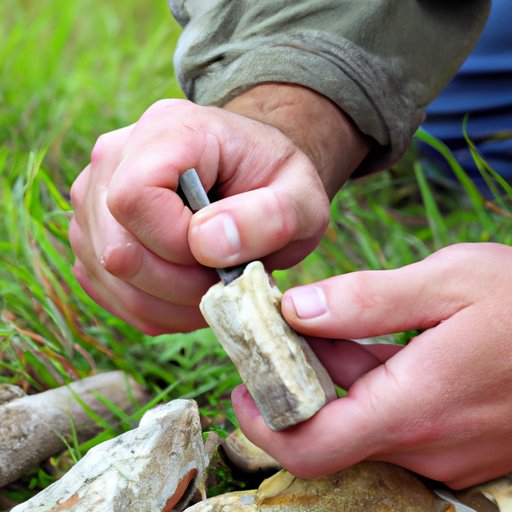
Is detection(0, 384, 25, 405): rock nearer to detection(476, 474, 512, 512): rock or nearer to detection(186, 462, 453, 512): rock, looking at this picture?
detection(186, 462, 453, 512): rock

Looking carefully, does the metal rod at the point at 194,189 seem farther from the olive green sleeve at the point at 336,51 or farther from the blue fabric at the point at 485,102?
the blue fabric at the point at 485,102

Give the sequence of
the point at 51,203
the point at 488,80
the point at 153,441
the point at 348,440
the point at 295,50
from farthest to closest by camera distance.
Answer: the point at 488,80 < the point at 51,203 < the point at 295,50 < the point at 153,441 < the point at 348,440

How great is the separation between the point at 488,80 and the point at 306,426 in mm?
1567

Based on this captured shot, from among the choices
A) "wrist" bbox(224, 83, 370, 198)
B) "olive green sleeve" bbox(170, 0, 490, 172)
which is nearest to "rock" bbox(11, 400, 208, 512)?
"wrist" bbox(224, 83, 370, 198)

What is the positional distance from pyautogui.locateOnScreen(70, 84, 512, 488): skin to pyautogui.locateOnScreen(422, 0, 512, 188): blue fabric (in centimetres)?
116

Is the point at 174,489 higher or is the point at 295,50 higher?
the point at 295,50

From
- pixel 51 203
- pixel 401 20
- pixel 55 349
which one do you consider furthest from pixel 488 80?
pixel 55 349

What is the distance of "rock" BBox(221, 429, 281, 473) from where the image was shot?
47.7 inches

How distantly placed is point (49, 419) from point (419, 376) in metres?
0.69

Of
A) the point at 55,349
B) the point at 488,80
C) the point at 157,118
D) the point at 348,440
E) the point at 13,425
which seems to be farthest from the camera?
the point at 488,80

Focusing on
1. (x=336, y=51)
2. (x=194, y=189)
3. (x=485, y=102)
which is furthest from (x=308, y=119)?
(x=485, y=102)

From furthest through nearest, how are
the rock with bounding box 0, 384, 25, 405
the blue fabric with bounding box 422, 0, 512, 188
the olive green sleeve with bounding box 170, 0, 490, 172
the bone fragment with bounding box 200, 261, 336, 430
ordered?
the blue fabric with bounding box 422, 0, 512, 188 → the olive green sleeve with bounding box 170, 0, 490, 172 → the rock with bounding box 0, 384, 25, 405 → the bone fragment with bounding box 200, 261, 336, 430

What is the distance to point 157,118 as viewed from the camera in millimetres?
1168

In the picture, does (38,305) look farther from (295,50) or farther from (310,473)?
(310,473)
